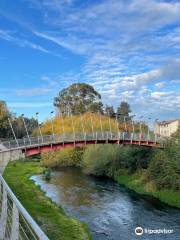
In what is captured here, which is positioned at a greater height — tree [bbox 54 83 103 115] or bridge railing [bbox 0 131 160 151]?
tree [bbox 54 83 103 115]

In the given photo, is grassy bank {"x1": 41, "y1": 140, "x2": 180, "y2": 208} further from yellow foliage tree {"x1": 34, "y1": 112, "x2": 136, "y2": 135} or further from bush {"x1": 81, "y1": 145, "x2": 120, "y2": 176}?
yellow foliage tree {"x1": 34, "y1": 112, "x2": 136, "y2": 135}

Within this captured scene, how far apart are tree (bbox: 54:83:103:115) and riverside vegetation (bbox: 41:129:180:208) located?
121 feet

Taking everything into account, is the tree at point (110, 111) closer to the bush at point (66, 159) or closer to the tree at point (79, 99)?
the tree at point (79, 99)

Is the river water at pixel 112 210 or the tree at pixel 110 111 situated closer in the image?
the river water at pixel 112 210

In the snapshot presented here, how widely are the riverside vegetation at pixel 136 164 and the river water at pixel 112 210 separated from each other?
8.97ft

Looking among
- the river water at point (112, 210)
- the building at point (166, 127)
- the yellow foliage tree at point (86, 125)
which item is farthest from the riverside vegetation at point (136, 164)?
the building at point (166, 127)

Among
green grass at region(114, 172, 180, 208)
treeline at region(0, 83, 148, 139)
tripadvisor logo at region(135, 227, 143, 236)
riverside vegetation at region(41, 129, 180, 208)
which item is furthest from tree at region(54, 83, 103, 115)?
tripadvisor logo at region(135, 227, 143, 236)

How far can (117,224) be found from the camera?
35312mm

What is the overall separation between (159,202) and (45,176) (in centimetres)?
2700

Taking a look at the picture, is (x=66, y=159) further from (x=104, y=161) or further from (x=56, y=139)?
(x=56, y=139)

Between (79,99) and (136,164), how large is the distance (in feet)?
243

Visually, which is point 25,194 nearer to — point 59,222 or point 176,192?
point 59,222

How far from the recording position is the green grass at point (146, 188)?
49.1m

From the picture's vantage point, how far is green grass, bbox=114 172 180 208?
4907 cm
